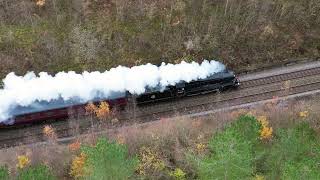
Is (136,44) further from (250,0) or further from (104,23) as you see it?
(250,0)

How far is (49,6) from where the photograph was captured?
60.8m

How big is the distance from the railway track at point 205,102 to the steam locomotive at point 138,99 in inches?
39.1

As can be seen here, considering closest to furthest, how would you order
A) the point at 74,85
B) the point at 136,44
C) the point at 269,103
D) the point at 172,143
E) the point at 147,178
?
1. the point at 147,178
2. the point at 172,143
3. the point at 74,85
4. the point at 269,103
5. the point at 136,44

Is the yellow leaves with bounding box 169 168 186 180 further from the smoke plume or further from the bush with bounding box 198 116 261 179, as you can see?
the smoke plume

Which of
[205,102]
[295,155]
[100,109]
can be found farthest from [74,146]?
[295,155]

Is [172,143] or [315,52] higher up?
[315,52]

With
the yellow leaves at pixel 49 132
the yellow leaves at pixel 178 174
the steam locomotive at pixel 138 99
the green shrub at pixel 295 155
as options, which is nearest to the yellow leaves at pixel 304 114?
the steam locomotive at pixel 138 99

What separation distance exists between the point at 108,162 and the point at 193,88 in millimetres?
24193

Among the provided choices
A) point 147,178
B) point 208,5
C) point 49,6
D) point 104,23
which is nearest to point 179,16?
point 208,5

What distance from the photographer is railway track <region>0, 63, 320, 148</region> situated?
54.2m

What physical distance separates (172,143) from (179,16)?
17.6 meters

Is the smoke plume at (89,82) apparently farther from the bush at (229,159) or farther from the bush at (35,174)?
the bush at (229,159)

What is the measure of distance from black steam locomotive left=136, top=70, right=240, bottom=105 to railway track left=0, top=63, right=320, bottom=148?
3.61 feet

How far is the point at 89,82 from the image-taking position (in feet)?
176
